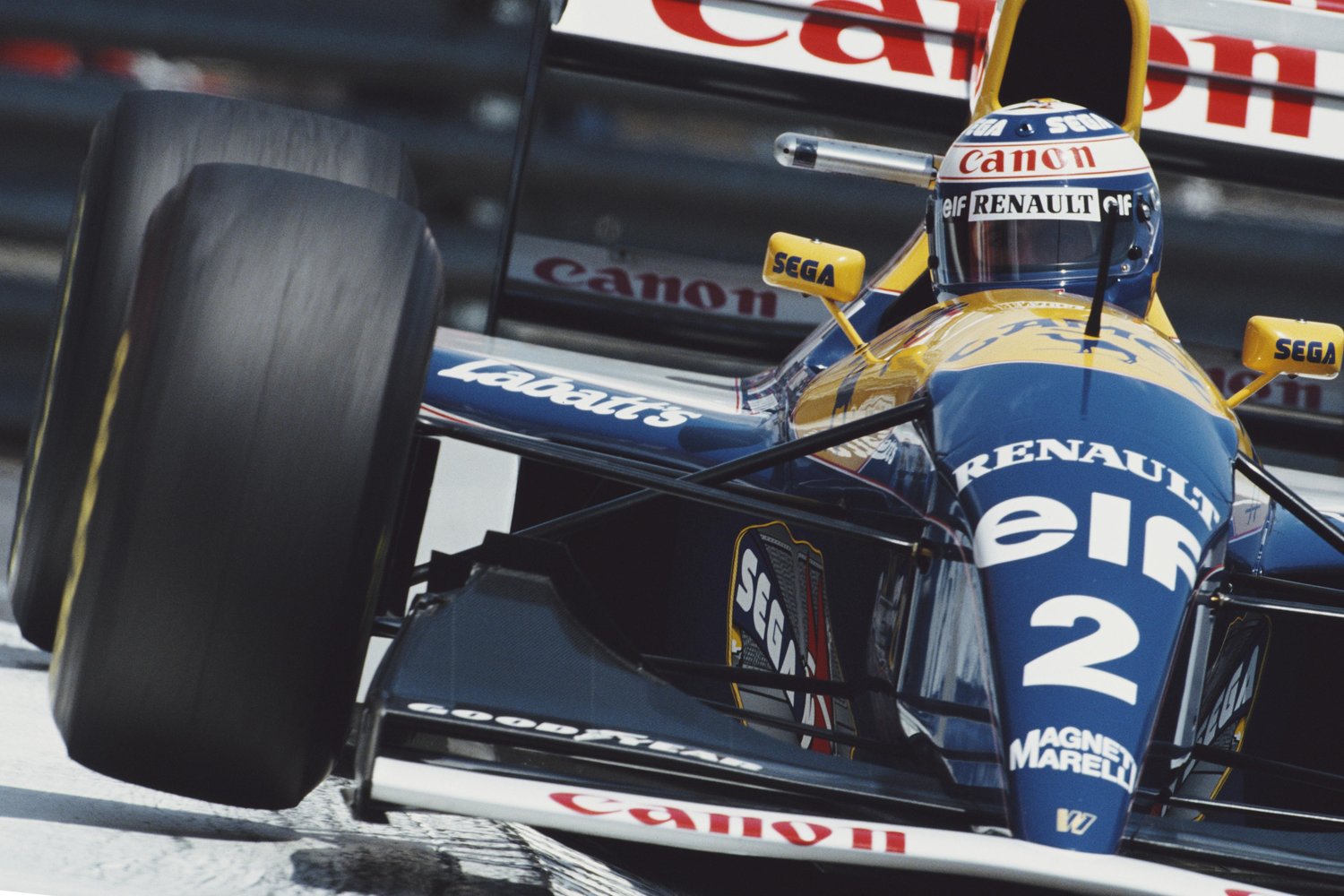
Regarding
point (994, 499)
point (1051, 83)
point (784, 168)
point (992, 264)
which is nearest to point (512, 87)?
point (784, 168)

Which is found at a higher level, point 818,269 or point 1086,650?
point 818,269

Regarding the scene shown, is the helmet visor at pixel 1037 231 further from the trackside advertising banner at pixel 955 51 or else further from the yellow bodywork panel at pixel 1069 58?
the trackside advertising banner at pixel 955 51

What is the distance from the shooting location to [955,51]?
3.75m

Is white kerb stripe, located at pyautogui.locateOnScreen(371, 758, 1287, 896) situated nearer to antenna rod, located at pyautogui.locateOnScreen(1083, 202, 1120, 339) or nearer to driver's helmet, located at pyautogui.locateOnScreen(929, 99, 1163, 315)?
antenna rod, located at pyautogui.locateOnScreen(1083, 202, 1120, 339)

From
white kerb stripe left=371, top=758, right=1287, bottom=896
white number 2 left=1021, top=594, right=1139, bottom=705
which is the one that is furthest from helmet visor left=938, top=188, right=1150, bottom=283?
white kerb stripe left=371, top=758, right=1287, bottom=896

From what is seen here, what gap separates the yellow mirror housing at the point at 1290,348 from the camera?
200 cm

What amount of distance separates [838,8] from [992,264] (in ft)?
5.95

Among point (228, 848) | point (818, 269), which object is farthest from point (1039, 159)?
point (228, 848)

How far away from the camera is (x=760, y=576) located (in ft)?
6.41

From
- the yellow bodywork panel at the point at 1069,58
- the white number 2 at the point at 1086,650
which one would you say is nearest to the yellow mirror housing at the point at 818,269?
the white number 2 at the point at 1086,650

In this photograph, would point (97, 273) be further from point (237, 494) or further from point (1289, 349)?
point (1289, 349)

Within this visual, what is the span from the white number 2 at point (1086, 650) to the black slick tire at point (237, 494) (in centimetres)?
61

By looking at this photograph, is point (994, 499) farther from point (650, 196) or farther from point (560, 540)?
point (650, 196)

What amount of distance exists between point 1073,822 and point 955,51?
2868 mm
